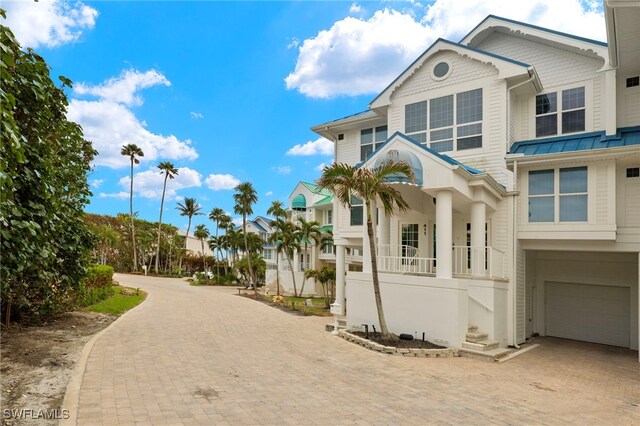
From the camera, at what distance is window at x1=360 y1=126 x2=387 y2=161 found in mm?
18891

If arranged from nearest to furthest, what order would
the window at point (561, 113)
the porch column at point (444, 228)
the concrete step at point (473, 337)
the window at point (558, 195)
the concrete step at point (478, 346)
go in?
the concrete step at point (478, 346) → the concrete step at point (473, 337) → the porch column at point (444, 228) → the window at point (558, 195) → the window at point (561, 113)

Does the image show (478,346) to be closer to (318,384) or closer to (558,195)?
(318,384)

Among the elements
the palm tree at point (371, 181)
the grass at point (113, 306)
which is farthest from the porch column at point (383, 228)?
the grass at point (113, 306)

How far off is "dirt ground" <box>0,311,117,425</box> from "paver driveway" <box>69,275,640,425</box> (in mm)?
463

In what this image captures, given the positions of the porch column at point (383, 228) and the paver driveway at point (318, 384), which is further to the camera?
the porch column at point (383, 228)

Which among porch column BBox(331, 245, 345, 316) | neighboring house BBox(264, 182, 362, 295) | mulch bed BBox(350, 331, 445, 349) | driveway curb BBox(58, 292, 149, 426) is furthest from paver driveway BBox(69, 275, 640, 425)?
neighboring house BBox(264, 182, 362, 295)

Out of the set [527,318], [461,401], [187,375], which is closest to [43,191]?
[187,375]

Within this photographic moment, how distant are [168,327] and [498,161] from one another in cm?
1283

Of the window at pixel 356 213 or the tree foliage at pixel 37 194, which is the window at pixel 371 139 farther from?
the tree foliage at pixel 37 194

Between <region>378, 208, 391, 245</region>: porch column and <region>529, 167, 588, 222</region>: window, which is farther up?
<region>529, 167, 588, 222</region>: window

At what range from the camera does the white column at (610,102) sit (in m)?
13.3

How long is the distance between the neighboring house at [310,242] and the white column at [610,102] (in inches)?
811

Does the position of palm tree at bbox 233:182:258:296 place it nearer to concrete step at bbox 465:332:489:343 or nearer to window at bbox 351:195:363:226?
window at bbox 351:195:363:226

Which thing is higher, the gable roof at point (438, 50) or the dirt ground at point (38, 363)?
the gable roof at point (438, 50)
